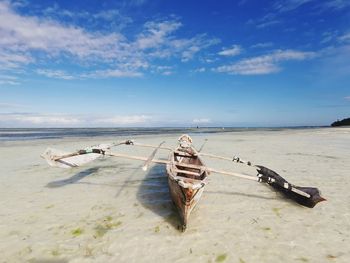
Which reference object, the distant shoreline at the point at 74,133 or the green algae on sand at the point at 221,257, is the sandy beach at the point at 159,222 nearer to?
the green algae on sand at the point at 221,257

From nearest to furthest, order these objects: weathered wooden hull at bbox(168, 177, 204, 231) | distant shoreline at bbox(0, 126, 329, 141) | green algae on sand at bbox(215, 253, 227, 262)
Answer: green algae on sand at bbox(215, 253, 227, 262)
weathered wooden hull at bbox(168, 177, 204, 231)
distant shoreline at bbox(0, 126, 329, 141)

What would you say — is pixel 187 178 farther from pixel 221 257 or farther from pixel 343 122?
pixel 343 122

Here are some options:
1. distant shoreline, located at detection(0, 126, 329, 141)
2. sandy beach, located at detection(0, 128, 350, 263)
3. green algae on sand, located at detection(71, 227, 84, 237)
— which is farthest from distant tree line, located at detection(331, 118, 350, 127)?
green algae on sand, located at detection(71, 227, 84, 237)

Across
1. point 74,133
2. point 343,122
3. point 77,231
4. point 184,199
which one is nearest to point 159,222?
point 184,199

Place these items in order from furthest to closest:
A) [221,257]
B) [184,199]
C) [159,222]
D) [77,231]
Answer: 1. [159,222]
2. [77,231]
3. [184,199]
4. [221,257]

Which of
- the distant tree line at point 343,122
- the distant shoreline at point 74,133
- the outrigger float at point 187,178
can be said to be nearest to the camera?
the outrigger float at point 187,178

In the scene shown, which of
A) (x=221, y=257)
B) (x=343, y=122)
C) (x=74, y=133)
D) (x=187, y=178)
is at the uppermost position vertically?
(x=343, y=122)

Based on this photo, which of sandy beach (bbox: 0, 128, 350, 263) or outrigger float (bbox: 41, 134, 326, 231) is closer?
sandy beach (bbox: 0, 128, 350, 263)

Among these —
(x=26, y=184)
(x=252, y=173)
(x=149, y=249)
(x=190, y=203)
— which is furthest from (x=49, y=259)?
(x=252, y=173)

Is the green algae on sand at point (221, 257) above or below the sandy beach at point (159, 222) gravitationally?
below

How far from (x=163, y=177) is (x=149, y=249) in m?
5.51

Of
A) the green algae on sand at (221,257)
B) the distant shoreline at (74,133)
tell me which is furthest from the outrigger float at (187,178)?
the distant shoreline at (74,133)

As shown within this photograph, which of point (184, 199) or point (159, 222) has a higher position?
point (184, 199)

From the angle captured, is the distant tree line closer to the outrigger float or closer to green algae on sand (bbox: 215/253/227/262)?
the outrigger float
